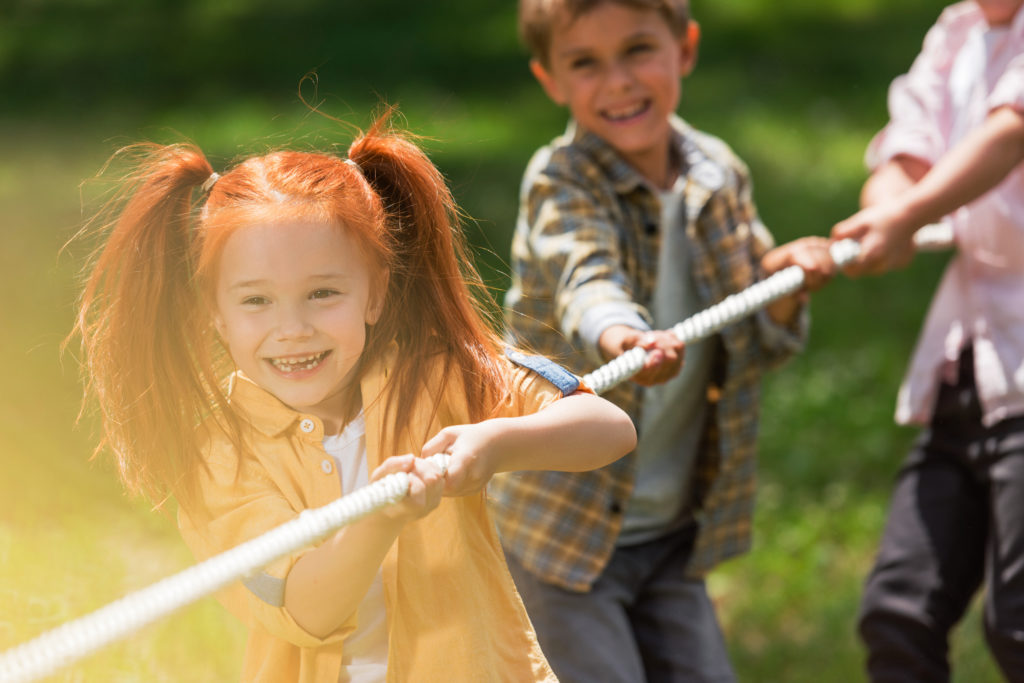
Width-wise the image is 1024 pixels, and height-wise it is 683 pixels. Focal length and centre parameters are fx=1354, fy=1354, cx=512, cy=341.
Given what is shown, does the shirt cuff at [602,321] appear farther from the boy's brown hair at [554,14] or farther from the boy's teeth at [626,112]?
the boy's brown hair at [554,14]

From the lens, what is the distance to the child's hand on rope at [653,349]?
80.7 inches

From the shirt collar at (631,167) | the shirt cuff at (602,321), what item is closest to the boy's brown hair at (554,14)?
the shirt collar at (631,167)

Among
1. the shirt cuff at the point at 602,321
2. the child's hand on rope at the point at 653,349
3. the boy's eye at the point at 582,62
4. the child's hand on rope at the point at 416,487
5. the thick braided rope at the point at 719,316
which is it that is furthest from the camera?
the boy's eye at the point at 582,62

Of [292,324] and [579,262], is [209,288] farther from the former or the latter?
[579,262]

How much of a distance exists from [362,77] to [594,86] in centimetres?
649

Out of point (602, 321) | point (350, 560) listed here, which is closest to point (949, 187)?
point (602, 321)

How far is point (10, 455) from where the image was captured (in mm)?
4523

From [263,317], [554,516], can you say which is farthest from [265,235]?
[554,516]

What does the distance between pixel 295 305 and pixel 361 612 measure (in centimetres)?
39

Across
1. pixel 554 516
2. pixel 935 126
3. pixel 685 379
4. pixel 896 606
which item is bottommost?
pixel 896 606

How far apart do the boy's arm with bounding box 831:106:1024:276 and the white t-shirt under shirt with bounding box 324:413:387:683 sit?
1.16m

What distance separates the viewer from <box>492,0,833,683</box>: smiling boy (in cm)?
251

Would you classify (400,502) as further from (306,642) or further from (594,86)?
(594,86)

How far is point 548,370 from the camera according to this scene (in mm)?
1717
